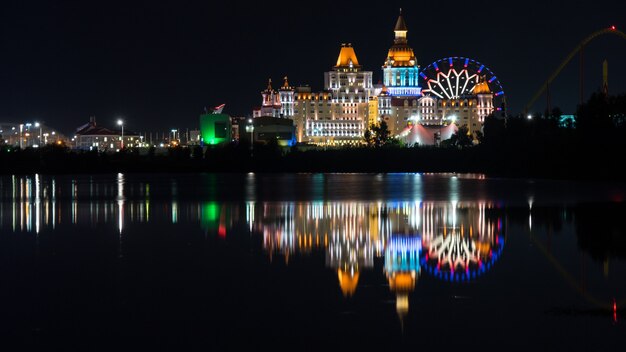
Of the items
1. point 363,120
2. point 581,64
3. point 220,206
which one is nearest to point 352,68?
point 363,120

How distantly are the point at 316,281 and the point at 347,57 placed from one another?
179 metres

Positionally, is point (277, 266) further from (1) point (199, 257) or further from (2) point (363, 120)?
(2) point (363, 120)

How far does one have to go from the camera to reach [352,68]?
195 metres

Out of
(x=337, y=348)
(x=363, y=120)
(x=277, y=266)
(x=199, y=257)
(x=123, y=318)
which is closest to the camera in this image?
(x=337, y=348)

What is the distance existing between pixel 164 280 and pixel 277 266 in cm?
283

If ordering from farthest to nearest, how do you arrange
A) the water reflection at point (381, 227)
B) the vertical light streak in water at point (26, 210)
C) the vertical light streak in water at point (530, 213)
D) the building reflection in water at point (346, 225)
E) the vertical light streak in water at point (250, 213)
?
the vertical light streak in water at point (250, 213) < the vertical light streak in water at point (26, 210) < the vertical light streak in water at point (530, 213) < the building reflection in water at point (346, 225) < the water reflection at point (381, 227)

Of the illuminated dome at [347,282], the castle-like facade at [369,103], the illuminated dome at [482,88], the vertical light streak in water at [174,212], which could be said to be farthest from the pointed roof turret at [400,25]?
the illuminated dome at [347,282]

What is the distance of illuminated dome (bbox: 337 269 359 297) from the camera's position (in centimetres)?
1838

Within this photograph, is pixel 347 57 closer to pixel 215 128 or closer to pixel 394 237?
pixel 215 128

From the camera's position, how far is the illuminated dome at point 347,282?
18375mm

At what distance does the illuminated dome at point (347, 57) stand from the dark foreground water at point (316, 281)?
160736 millimetres

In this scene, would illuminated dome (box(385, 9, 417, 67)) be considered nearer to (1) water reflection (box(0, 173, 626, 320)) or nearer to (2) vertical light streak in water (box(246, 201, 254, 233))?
(1) water reflection (box(0, 173, 626, 320))

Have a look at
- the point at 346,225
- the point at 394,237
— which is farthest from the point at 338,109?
the point at 394,237

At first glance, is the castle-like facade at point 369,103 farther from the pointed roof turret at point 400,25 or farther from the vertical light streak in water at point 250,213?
the vertical light streak in water at point 250,213
